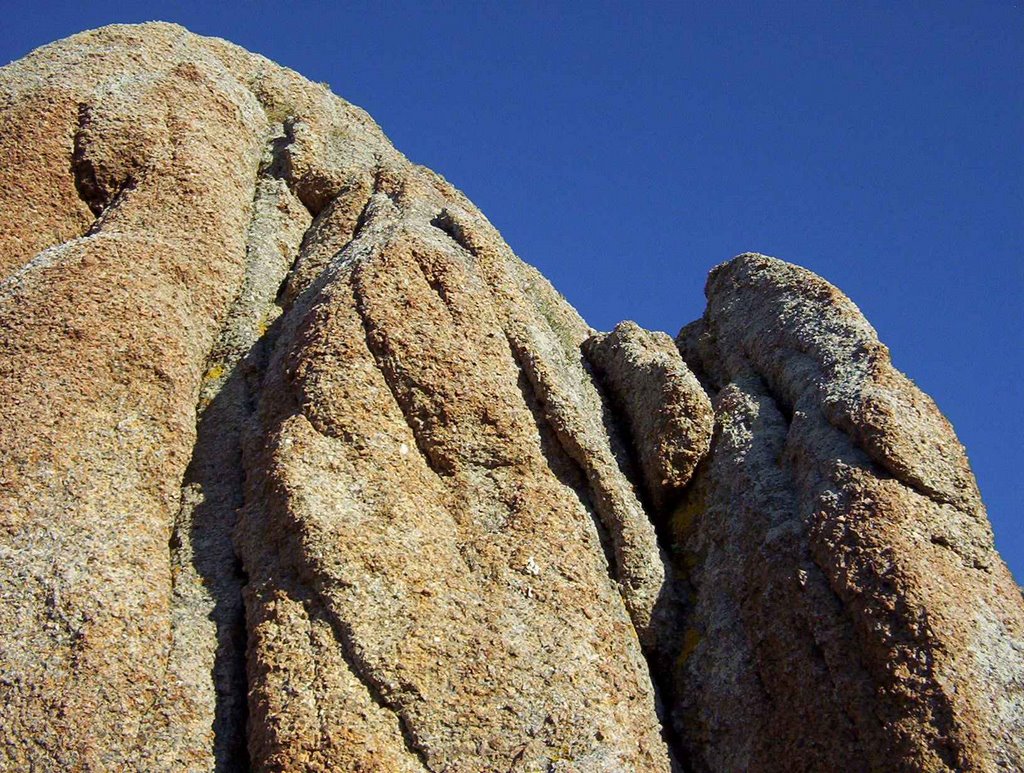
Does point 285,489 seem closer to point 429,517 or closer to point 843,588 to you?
point 429,517

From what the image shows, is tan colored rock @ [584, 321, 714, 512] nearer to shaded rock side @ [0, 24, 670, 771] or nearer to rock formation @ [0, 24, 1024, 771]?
rock formation @ [0, 24, 1024, 771]

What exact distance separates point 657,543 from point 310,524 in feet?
19.0

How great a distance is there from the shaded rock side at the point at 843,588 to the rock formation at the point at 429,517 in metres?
0.05

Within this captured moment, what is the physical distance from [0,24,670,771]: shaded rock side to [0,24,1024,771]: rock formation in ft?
0.15

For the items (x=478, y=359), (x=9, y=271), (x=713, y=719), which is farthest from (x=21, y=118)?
(x=713, y=719)

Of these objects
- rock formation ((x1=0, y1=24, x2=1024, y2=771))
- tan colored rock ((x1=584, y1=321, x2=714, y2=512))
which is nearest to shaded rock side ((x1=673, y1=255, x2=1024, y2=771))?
rock formation ((x1=0, y1=24, x2=1024, y2=771))

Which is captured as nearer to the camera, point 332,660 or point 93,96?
point 332,660

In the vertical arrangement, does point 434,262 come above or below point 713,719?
above

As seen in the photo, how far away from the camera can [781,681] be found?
47.3 feet

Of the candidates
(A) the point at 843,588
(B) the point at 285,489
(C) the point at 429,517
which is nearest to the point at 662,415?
(A) the point at 843,588

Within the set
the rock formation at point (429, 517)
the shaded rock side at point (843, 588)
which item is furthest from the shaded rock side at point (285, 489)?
the shaded rock side at point (843, 588)

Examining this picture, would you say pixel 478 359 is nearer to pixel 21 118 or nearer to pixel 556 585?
pixel 556 585

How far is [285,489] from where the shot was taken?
1471cm

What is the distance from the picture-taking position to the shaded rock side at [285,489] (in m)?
12.9
